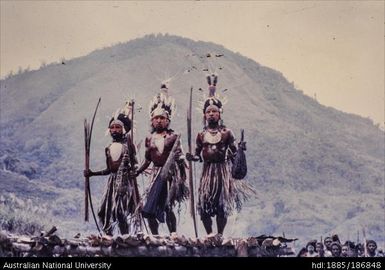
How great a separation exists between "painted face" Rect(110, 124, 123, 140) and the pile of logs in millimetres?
1641

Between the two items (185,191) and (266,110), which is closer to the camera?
(185,191)

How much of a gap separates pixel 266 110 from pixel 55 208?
617 centimetres

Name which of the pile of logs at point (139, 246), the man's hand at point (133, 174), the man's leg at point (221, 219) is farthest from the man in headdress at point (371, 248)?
the man's hand at point (133, 174)

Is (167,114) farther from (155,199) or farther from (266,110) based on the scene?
(266,110)

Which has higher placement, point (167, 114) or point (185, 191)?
point (167, 114)

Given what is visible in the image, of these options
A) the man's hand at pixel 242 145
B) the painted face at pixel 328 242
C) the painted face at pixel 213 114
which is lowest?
the painted face at pixel 328 242

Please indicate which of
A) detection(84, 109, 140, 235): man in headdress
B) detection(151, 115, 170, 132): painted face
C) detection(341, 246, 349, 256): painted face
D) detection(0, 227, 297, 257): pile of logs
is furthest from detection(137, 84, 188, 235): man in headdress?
detection(341, 246, 349, 256): painted face

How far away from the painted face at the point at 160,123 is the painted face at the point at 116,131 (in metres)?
0.43

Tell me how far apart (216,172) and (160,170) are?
0.70 meters

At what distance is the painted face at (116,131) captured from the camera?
14.7m

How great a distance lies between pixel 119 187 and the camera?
14.5m

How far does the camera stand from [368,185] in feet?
62.0

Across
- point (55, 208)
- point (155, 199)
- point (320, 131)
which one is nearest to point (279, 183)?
point (320, 131)

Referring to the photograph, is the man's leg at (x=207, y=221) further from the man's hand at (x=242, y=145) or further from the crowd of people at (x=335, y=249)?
the crowd of people at (x=335, y=249)
